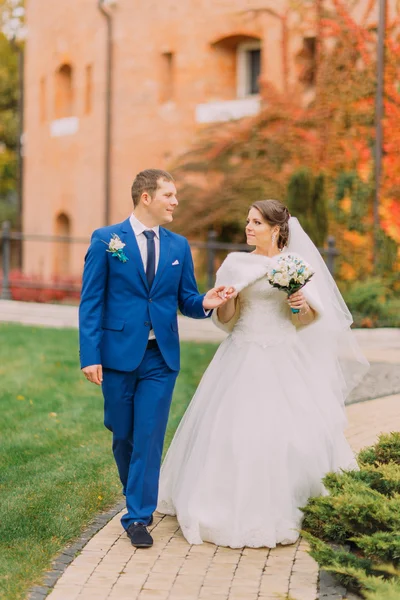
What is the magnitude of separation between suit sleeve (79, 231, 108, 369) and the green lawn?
3.36 ft

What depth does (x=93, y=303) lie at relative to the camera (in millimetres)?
5027

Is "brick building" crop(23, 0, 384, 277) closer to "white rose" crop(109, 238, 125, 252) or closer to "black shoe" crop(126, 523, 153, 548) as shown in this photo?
"white rose" crop(109, 238, 125, 252)

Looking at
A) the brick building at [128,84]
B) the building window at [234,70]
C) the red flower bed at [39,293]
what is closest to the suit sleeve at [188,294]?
the red flower bed at [39,293]

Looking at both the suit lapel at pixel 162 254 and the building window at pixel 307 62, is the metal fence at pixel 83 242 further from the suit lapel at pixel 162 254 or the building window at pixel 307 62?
the suit lapel at pixel 162 254

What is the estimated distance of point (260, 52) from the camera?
731 inches

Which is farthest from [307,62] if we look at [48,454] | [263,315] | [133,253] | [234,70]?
[133,253]

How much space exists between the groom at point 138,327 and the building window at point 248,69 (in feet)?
45.3

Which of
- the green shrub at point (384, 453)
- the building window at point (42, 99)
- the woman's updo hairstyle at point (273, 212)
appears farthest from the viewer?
the building window at point (42, 99)

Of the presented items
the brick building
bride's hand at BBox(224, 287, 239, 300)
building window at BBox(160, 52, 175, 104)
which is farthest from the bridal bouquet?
building window at BBox(160, 52, 175, 104)

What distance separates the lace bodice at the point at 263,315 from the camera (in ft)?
17.7

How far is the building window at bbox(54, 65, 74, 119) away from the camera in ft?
75.4

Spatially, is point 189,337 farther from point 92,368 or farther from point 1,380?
point 92,368

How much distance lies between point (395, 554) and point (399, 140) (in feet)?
38.1

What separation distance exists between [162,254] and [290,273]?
→ 71 cm
